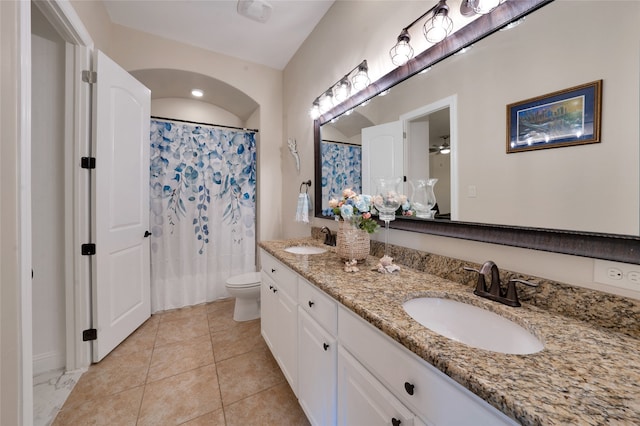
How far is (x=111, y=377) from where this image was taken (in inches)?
62.9

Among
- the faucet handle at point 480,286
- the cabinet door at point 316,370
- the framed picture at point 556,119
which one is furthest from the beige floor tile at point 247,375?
the framed picture at point 556,119

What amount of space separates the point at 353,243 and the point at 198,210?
2.00m

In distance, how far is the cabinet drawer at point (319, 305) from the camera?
0.98 m

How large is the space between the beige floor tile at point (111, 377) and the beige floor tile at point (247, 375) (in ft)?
1.68

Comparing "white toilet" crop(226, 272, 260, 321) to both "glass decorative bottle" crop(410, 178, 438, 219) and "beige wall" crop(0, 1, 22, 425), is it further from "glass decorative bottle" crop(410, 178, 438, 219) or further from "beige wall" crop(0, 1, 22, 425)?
"glass decorative bottle" crop(410, 178, 438, 219)

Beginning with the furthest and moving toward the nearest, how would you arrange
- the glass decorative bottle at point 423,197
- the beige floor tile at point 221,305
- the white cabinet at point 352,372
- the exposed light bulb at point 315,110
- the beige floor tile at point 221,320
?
the beige floor tile at point 221,305 < the beige floor tile at point 221,320 < the exposed light bulb at point 315,110 < the glass decorative bottle at point 423,197 < the white cabinet at point 352,372

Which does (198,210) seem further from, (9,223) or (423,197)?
(423,197)

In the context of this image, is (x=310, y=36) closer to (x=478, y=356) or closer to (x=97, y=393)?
(x=478, y=356)

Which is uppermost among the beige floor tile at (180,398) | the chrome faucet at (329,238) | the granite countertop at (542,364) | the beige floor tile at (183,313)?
the chrome faucet at (329,238)

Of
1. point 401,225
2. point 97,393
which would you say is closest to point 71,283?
point 97,393

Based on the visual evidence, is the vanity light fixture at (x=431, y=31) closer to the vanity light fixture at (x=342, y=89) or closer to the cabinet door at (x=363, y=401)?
the vanity light fixture at (x=342, y=89)

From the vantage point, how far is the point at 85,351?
1692 mm

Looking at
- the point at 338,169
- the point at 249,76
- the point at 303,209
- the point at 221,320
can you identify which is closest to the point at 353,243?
the point at 338,169

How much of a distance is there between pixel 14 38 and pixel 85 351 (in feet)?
6.02
